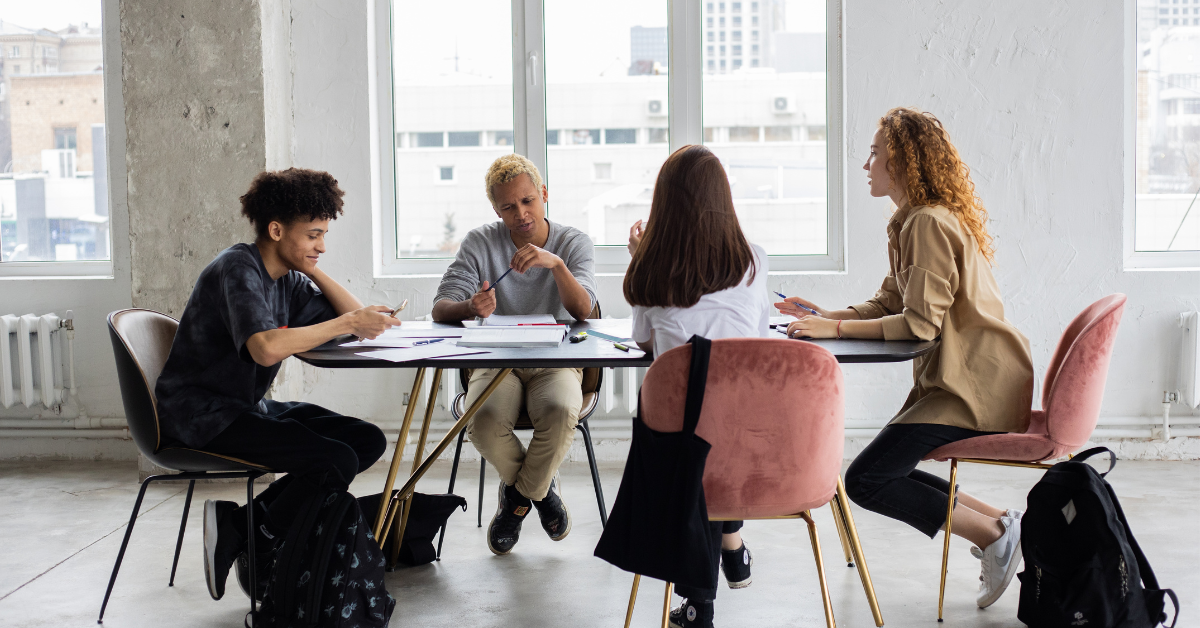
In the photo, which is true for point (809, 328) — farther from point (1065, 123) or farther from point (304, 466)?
point (1065, 123)

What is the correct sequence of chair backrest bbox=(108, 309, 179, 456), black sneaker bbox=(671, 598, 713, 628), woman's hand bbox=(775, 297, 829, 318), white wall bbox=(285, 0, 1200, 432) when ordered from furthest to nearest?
white wall bbox=(285, 0, 1200, 432), woman's hand bbox=(775, 297, 829, 318), chair backrest bbox=(108, 309, 179, 456), black sneaker bbox=(671, 598, 713, 628)

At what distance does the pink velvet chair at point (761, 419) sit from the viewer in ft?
5.46

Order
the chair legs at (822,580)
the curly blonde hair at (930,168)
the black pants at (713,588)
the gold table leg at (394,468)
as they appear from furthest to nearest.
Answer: the gold table leg at (394,468), the curly blonde hair at (930,168), the chair legs at (822,580), the black pants at (713,588)

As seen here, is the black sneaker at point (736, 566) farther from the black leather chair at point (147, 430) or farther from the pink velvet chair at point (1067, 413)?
the black leather chair at point (147, 430)

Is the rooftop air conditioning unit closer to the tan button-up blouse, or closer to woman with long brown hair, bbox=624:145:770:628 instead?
the tan button-up blouse

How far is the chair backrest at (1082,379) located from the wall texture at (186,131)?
2.83 meters

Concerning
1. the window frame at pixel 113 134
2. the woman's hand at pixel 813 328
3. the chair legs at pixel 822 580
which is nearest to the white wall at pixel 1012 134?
the window frame at pixel 113 134

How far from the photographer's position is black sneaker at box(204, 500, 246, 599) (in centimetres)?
218

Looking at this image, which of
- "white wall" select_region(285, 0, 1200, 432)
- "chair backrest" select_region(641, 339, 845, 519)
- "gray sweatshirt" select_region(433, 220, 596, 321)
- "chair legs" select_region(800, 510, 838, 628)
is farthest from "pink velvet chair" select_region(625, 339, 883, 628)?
"white wall" select_region(285, 0, 1200, 432)

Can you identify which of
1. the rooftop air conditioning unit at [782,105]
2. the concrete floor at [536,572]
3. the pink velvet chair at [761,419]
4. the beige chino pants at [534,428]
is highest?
the rooftop air conditioning unit at [782,105]

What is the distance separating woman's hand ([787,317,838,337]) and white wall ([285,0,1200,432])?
1543 millimetres

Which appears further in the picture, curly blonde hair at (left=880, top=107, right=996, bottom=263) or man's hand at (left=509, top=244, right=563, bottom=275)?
man's hand at (left=509, top=244, right=563, bottom=275)

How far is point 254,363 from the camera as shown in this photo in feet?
7.20

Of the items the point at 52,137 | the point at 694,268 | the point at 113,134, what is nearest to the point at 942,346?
the point at 694,268
